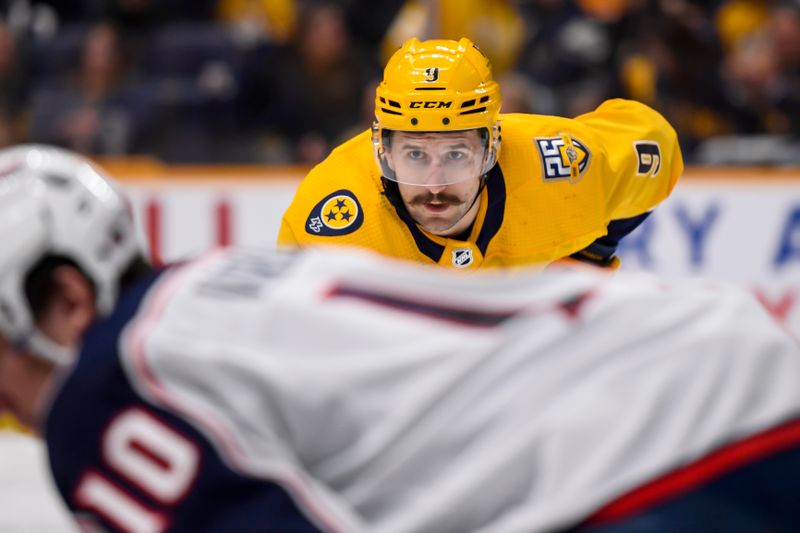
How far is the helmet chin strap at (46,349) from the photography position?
1.87m

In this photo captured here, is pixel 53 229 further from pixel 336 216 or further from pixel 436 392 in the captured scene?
pixel 336 216

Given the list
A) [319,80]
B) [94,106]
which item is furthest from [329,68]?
[94,106]

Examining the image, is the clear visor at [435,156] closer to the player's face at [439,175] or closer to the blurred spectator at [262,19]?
the player's face at [439,175]

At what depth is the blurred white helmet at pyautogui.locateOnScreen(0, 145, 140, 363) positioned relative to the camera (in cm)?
187

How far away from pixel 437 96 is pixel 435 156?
17cm

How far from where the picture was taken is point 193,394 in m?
1.57

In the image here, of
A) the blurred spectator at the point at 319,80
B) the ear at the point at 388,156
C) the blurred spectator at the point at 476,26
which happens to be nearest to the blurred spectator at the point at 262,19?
the blurred spectator at the point at 319,80

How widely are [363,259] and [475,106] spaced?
7.82 ft

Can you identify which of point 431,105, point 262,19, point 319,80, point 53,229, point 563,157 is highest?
point 53,229

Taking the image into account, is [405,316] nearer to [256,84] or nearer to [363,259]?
[363,259]

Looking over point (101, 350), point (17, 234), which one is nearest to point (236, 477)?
point (101, 350)

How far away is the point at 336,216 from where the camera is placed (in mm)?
3971

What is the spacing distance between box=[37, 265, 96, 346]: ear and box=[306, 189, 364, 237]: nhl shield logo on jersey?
2.05 meters

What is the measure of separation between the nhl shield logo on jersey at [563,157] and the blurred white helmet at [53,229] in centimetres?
229
